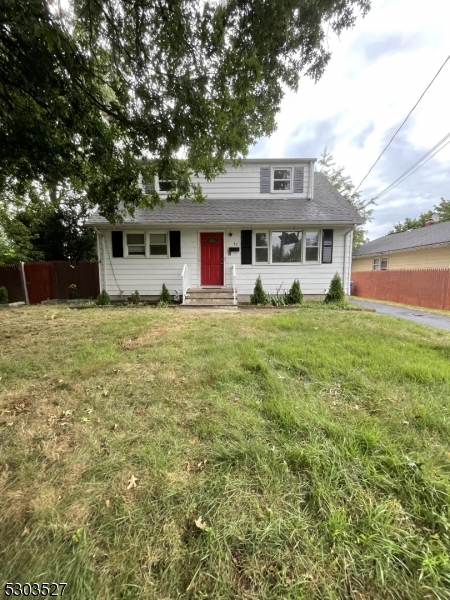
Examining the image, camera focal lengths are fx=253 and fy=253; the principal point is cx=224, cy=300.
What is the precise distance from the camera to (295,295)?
8.85 metres

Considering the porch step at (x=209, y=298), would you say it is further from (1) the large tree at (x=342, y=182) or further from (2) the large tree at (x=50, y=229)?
(1) the large tree at (x=342, y=182)

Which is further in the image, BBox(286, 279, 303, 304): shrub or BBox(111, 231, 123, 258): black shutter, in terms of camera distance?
BBox(111, 231, 123, 258): black shutter

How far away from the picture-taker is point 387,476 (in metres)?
1.58

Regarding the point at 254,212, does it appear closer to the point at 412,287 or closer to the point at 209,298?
the point at 209,298

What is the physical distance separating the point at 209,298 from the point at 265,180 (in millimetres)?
5481

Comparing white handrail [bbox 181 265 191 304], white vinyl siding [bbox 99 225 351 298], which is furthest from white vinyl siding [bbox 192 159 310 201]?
white handrail [bbox 181 265 191 304]

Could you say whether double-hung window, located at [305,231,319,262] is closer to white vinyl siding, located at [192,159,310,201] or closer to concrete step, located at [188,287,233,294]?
white vinyl siding, located at [192,159,310,201]

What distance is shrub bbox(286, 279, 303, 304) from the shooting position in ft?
29.0

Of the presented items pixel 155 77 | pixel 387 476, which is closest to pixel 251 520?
pixel 387 476

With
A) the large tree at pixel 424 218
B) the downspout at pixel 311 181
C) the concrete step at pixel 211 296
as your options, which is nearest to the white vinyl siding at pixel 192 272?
the concrete step at pixel 211 296

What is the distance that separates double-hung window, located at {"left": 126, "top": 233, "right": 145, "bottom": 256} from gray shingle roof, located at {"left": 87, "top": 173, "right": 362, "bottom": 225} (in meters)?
0.67

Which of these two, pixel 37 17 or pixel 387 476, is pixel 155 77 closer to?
pixel 37 17

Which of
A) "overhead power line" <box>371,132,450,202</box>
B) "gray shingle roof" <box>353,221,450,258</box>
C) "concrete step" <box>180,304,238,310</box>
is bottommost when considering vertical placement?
"concrete step" <box>180,304,238,310</box>

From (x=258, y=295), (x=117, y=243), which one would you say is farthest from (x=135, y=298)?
(x=258, y=295)
